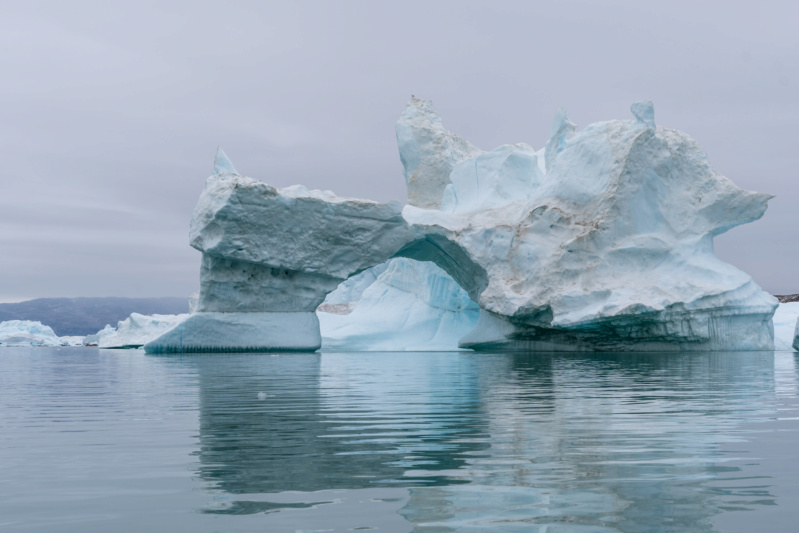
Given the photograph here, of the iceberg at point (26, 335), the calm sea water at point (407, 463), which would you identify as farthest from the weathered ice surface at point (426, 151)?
the iceberg at point (26, 335)

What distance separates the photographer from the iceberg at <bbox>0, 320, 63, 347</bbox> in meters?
50.1

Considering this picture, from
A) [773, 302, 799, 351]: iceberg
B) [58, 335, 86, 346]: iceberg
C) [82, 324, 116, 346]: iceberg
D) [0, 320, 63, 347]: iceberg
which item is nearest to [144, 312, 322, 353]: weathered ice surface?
[773, 302, 799, 351]: iceberg

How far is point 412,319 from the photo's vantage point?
2759cm

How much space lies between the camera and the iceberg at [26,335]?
50.1 m

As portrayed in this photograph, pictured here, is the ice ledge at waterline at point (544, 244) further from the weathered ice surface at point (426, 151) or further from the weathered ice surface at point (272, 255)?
the weathered ice surface at point (426, 151)

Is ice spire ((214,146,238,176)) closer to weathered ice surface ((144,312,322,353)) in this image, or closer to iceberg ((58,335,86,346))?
weathered ice surface ((144,312,322,353))

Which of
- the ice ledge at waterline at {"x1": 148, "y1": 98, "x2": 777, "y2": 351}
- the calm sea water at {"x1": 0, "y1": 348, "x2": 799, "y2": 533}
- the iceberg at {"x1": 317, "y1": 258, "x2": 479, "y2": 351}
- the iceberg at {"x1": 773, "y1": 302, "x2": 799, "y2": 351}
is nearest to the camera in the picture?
the calm sea water at {"x1": 0, "y1": 348, "x2": 799, "y2": 533}

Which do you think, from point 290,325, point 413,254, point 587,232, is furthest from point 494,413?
point 413,254

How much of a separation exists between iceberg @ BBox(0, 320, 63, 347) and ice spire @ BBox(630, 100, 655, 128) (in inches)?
1673

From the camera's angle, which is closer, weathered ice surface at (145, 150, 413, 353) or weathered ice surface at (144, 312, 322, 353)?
weathered ice surface at (145, 150, 413, 353)

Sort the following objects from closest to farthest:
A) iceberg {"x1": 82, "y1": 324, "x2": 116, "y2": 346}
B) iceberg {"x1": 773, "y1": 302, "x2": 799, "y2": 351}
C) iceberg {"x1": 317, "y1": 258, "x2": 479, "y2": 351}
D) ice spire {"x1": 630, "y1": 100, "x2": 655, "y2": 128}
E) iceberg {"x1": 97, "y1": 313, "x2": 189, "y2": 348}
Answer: ice spire {"x1": 630, "y1": 100, "x2": 655, "y2": 128}, iceberg {"x1": 773, "y1": 302, "x2": 799, "y2": 351}, iceberg {"x1": 317, "y1": 258, "x2": 479, "y2": 351}, iceberg {"x1": 97, "y1": 313, "x2": 189, "y2": 348}, iceberg {"x1": 82, "y1": 324, "x2": 116, "y2": 346}

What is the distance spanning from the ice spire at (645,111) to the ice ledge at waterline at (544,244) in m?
0.03

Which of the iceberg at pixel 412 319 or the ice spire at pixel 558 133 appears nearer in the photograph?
the ice spire at pixel 558 133

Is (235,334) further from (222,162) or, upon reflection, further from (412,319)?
(412,319)
